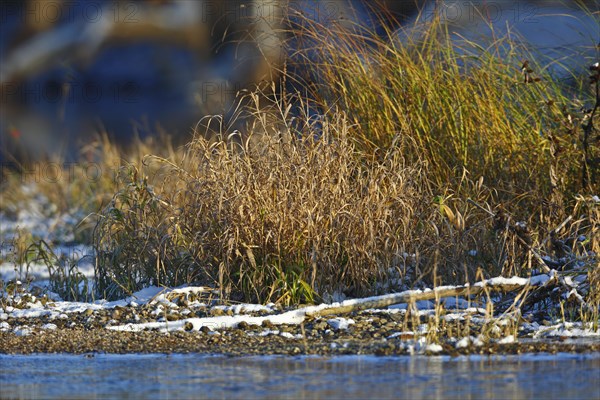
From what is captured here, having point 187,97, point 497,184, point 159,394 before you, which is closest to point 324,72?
point 497,184

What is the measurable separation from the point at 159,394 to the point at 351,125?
3315mm

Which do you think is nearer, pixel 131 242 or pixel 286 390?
pixel 286 390

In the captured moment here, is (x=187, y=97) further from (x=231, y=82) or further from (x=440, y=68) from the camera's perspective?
(x=440, y=68)

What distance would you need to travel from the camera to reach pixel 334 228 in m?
7.02

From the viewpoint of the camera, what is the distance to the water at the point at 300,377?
4.53m

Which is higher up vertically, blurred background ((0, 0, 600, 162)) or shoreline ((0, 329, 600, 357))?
blurred background ((0, 0, 600, 162))

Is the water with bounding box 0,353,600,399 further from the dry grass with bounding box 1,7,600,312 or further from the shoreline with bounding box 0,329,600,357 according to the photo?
the dry grass with bounding box 1,7,600,312

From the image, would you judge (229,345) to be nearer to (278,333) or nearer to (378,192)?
(278,333)

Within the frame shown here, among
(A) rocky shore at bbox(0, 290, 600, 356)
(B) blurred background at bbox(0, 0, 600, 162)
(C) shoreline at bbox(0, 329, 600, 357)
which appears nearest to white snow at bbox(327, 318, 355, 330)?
(A) rocky shore at bbox(0, 290, 600, 356)

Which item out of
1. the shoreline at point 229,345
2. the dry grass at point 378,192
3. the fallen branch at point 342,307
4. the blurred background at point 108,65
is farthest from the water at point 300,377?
the blurred background at point 108,65

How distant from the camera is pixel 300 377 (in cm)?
487

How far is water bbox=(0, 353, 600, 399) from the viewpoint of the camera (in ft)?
14.9

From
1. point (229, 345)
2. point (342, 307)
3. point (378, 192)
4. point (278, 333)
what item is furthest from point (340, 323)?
point (378, 192)

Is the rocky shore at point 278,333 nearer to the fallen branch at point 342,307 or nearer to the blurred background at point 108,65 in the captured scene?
the fallen branch at point 342,307
